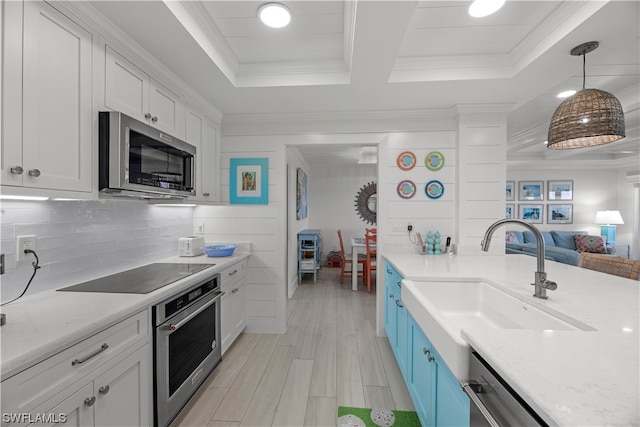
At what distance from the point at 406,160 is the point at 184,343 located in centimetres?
252

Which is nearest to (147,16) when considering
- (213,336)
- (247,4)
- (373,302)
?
(247,4)

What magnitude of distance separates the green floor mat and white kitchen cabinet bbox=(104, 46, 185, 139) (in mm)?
2346

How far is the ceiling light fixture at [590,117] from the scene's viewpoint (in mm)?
1563

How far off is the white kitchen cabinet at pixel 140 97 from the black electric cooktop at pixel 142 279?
1030 millimetres

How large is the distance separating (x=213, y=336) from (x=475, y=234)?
2.59m

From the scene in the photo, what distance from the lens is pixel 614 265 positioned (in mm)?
1943

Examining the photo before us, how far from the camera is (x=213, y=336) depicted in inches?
85.4

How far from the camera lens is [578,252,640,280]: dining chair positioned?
5.94ft

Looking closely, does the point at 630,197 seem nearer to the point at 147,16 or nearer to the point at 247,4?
the point at 247,4

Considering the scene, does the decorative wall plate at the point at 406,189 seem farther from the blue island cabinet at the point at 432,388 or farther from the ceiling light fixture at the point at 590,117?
the blue island cabinet at the point at 432,388

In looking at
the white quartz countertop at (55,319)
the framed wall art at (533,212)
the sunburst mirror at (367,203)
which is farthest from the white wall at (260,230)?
the framed wall art at (533,212)

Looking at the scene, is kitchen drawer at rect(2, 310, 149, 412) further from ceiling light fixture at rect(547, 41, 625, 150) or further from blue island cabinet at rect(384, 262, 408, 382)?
ceiling light fixture at rect(547, 41, 625, 150)

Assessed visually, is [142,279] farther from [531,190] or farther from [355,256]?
[531,190]

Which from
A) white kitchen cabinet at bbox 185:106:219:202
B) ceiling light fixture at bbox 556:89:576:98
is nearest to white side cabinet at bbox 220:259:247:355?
white kitchen cabinet at bbox 185:106:219:202
